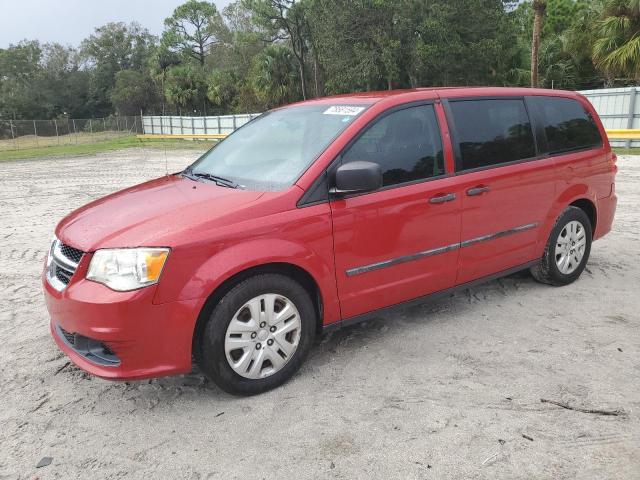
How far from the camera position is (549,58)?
32812mm

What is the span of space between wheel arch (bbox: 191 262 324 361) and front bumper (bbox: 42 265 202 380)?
9 centimetres

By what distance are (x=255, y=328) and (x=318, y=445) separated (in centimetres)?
74

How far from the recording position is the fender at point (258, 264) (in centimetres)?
292

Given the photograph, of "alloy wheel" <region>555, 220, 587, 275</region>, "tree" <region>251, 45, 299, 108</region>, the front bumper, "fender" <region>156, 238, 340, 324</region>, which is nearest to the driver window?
"fender" <region>156, 238, 340, 324</region>

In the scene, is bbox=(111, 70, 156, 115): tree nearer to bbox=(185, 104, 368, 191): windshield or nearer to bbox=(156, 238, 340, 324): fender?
bbox=(185, 104, 368, 191): windshield

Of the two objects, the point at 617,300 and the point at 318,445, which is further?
the point at 617,300

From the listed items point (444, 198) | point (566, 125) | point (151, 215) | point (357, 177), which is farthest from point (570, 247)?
point (151, 215)

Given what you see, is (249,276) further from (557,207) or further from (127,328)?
(557,207)

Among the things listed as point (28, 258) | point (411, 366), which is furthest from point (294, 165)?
point (28, 258)

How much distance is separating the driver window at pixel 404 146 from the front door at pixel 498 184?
21 cm

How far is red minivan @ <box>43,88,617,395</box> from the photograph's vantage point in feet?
9.59

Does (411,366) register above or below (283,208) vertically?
below

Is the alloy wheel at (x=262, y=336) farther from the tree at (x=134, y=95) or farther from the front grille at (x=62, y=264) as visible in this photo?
the tree at (x=134, y=95)

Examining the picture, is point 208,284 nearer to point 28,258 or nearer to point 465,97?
point 465,97
